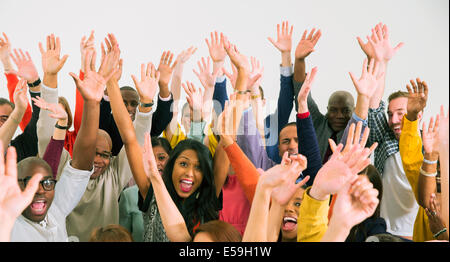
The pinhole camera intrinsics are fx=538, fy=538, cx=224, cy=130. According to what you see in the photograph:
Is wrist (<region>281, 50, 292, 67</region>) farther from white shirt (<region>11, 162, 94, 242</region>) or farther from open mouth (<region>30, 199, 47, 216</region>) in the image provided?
open mouth (<region>30, 199, 47, 216</region>)

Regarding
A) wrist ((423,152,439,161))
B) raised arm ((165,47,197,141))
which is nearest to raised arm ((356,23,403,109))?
wrist ((423,152,439,161))

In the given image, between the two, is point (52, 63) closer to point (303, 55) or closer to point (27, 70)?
point (27, 70)

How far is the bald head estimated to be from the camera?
122 inches

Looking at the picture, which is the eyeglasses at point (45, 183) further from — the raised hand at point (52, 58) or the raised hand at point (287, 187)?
the raised hand at point (287, 187)

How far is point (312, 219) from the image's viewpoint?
203cm

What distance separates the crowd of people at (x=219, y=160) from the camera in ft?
6.66

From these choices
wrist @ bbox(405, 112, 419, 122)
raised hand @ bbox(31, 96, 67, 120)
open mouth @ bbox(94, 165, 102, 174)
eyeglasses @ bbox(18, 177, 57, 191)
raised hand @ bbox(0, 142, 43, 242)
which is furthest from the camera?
open mouth @ bbox(94, 165, 102, 174)

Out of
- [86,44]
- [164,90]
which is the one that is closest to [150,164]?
[164,90]

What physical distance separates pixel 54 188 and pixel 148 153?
50 centimetres

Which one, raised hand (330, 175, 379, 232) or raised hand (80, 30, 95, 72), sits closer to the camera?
raised hand (330, 175, 379, 232)

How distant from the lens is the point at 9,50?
3.31 meters

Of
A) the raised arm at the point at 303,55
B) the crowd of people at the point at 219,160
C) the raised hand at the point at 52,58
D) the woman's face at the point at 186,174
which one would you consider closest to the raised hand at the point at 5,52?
the crowd of people at the point at 219,160
